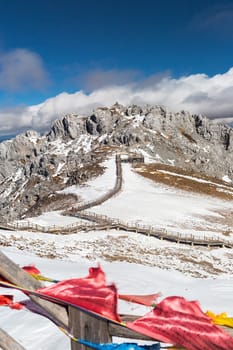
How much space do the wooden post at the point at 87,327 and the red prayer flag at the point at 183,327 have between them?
0.25 m

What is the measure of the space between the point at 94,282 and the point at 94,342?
543 mm

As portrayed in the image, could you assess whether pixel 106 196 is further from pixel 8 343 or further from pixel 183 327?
pixel 183 327

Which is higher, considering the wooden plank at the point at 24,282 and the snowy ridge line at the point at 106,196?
the wooden plank at the point at 24,282

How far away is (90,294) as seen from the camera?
3217mm

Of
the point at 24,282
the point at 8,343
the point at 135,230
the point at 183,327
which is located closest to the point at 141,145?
the point at 135,230

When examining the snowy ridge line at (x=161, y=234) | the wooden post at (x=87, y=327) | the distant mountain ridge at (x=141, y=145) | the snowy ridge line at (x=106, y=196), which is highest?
the distant mountain ridge at (x=141, y=145)

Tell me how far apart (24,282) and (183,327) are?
61.5 inches

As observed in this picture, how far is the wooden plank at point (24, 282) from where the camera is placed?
3.22m

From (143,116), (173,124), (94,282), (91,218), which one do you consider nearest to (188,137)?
(173,124)

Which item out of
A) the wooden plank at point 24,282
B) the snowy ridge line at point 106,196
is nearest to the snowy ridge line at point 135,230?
the snowy ridge line at point 106,196

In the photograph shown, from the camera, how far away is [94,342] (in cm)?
317

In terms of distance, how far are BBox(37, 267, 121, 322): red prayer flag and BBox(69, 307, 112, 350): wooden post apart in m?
0.09

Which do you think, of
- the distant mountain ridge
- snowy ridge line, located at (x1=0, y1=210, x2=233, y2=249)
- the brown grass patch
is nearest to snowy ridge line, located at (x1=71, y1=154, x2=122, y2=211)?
the brown grass patch

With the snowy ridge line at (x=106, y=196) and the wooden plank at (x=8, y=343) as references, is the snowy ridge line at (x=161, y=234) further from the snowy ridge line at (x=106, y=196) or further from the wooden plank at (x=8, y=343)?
the wooden plank at (x=8, y=343)
